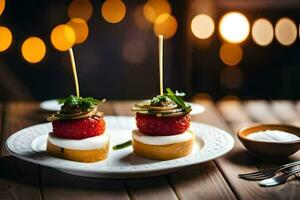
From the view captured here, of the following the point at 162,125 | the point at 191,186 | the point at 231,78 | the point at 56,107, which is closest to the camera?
the point at 191,186

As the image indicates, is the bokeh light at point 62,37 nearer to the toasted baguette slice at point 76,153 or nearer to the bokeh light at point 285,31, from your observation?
the bokeh light at point 285,31

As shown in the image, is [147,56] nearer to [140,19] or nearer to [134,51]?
[134,51]

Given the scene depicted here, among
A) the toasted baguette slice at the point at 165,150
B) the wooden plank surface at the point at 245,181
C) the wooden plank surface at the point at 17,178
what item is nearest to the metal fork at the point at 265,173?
the wooden plank surface at the point at 245,181

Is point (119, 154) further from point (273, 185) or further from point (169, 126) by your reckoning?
point (273, 185)

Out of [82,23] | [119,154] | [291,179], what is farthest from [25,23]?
[291,179]

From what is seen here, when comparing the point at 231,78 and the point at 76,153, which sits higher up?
the point at 76,153

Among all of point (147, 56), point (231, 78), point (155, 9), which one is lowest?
point (231, 78)

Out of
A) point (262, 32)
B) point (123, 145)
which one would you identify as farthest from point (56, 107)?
point (262, 32)

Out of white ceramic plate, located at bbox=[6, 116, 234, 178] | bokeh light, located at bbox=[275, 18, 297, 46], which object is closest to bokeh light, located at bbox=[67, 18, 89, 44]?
bokeh light, located at bbox=[275, 18, 297, 46]
